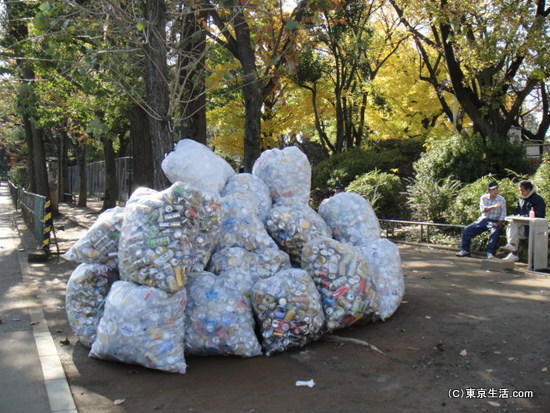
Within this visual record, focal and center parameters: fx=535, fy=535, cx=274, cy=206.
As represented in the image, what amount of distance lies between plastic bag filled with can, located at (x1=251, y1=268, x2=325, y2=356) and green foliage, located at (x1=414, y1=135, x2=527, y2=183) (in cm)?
1027

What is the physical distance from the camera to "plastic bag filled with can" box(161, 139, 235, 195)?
19.6 feet

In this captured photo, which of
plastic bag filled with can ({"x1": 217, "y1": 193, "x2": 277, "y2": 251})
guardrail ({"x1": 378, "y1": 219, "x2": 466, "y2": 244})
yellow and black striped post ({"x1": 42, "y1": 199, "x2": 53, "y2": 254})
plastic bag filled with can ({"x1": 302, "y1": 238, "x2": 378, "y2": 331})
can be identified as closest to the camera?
plastic bag filled with can ({"x1": 302, "y1": 238, "x2": 378, "y2": 331})

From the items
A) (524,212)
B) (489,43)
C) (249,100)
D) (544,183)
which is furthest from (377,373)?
(489,43)

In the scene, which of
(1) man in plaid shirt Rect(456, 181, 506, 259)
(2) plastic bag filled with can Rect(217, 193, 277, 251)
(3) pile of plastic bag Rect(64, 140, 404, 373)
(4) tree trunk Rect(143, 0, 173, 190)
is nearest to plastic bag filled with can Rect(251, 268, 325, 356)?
(3) pile of plastic bag Rect(64, 140, 404, 373)

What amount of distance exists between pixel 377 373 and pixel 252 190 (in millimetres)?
2478

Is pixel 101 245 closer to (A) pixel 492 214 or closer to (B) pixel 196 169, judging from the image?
(B) pixel 196 169

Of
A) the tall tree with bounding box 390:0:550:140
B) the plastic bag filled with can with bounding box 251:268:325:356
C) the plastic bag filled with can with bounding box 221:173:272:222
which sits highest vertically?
the tall tree with bounding box 390:0:550:140

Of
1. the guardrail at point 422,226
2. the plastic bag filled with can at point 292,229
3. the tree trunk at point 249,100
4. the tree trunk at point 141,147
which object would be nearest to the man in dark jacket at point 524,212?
the guardrail at point 422,226

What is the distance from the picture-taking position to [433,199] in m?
13.5

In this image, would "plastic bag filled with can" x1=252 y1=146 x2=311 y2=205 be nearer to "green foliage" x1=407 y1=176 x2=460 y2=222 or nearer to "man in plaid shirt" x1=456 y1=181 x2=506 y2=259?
"man in plaid shirt" x1=456 y1=181 x2=506 y2=259

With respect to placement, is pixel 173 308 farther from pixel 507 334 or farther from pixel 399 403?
pixel 507 334

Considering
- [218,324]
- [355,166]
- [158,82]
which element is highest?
[158,82]

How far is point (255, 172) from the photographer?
668 cm

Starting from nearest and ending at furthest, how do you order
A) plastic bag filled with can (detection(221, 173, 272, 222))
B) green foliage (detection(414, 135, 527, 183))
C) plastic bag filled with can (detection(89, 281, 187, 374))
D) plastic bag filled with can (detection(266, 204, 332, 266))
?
plastic bag filled with can (detection(89, 281, 187, 374)) → plastic bag filled with can (detection(266, 204, 332, 266)) → plastic bag filled with can (detection(221, 173, 272, 222)) → green foliage (detection(414, 135, 527, 183))
